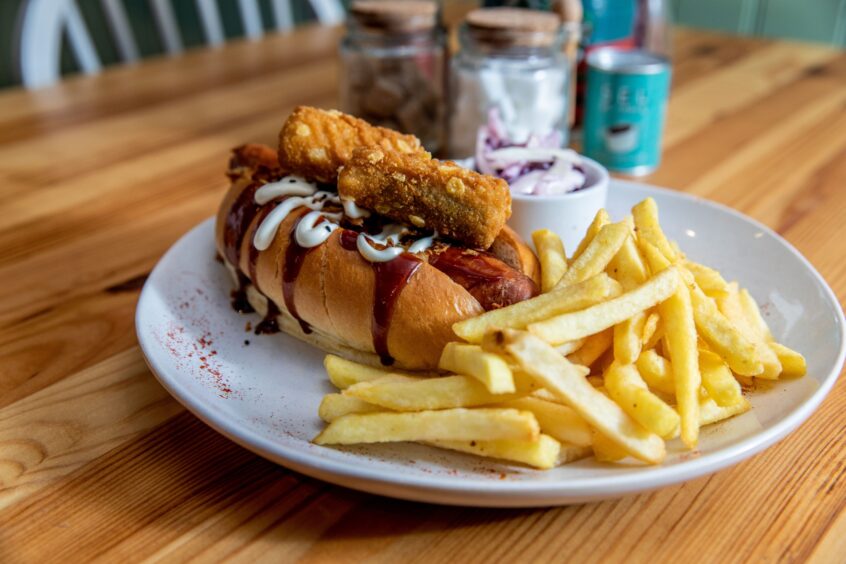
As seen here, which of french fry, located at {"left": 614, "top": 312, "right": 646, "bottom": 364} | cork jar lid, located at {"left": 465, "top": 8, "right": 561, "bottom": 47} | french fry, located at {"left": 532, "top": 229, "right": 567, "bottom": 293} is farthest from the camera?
cork jar lid, located at {"left": 465, "top": 8, "right": 561, "bottom": 47}

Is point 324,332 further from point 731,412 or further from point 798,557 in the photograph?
point 798,557

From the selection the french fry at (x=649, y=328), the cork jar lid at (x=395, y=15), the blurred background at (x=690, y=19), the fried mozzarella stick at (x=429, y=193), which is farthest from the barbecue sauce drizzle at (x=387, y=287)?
the blurred background at (x=690, y=19)

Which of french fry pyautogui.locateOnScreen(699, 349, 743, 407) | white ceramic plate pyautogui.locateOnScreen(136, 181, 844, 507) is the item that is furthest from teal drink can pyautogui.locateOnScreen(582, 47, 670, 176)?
french fry pyautogui.locateOnScreen(699, 349, 743, 407)

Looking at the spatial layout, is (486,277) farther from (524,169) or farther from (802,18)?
(802,18)

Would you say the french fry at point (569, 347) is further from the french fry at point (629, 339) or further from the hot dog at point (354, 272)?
the hot dog at point (354, 272)

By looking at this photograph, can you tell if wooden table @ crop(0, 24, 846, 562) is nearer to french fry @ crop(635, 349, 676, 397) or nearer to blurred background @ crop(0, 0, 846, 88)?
french fry @ crop(635, 349, 676, 397)

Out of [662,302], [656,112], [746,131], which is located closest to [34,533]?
[662,302]
